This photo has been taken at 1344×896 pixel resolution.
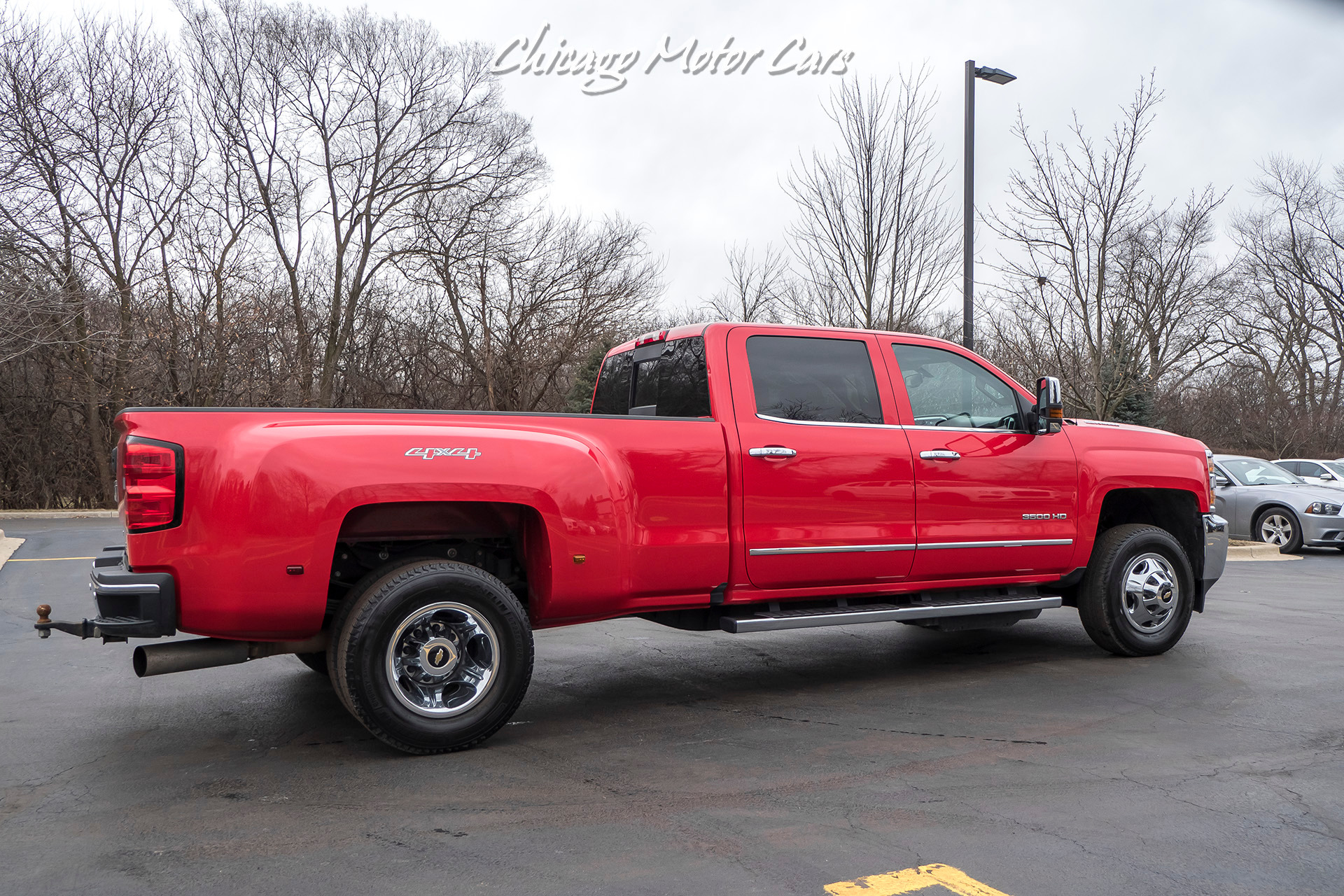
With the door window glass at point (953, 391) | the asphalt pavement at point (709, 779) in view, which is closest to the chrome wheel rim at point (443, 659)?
the asphalt pavement at point (709, 779)

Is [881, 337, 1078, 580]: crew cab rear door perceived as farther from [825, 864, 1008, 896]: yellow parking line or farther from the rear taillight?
the rear taillight

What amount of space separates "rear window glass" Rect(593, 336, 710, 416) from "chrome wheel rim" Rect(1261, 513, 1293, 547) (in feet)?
43.6

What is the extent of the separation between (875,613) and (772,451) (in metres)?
1.12

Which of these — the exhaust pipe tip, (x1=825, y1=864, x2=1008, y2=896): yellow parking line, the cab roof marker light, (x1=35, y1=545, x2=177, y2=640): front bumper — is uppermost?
the cab roof marker light

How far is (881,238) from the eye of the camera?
1738 centimetres

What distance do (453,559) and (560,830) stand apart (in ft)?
6.00

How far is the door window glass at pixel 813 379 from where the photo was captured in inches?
225

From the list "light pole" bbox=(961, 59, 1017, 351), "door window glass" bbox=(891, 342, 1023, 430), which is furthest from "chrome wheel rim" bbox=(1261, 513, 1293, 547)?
"door window glass" bbox=(891, 342, 1023, 430)

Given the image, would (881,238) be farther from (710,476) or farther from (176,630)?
(176,630)

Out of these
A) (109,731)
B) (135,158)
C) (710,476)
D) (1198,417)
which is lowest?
(109,731)

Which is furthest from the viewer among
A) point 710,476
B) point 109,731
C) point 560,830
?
point 710,476

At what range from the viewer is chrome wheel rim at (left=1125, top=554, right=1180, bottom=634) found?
6746 mm

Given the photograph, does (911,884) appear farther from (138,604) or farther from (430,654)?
(138,604)

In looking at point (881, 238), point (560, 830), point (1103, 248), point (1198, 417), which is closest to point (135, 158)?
point (881, 238)
